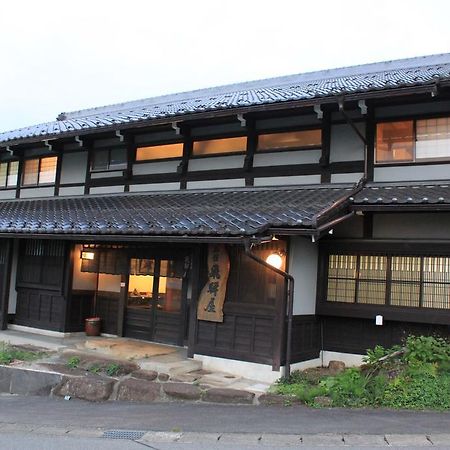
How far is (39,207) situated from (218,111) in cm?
629

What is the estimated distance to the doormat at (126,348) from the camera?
1075cm

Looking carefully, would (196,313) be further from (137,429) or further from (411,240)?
(411,240)

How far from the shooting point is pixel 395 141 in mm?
10547

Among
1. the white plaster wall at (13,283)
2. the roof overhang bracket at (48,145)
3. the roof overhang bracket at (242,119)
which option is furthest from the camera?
the roof overhang bracket at (48,145)

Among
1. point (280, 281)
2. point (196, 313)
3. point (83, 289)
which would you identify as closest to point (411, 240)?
point (280, 281)

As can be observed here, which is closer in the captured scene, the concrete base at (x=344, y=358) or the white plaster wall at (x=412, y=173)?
the white plaster wall at (x=412, y=173)

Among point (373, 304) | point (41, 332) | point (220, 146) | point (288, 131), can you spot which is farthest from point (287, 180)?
point (41, 332)

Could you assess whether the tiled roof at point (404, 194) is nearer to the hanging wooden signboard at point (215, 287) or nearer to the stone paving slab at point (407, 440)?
the hanging wooden signboard at point (215, 287)

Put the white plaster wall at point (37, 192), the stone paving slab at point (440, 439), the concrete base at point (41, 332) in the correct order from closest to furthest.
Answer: the stone paving slab at point (440, 439) → the concrete base at point (41, 332) → the white plaster wall at point (37, 192)

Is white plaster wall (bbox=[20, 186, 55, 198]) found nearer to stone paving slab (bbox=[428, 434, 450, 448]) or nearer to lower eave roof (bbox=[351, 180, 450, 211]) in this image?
lower eave roof (bbox=[351, 180, 450, 211])

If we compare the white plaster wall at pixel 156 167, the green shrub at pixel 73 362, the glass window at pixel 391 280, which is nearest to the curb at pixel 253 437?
the green shrub at pixel 73 362

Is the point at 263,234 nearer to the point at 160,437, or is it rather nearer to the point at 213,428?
the point at 213,428

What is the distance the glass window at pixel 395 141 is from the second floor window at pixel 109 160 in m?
6.78

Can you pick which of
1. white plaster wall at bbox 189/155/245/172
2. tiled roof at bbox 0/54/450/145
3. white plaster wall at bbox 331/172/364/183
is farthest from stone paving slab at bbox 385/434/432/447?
white plaster wall at bbox 189/155/245/172
